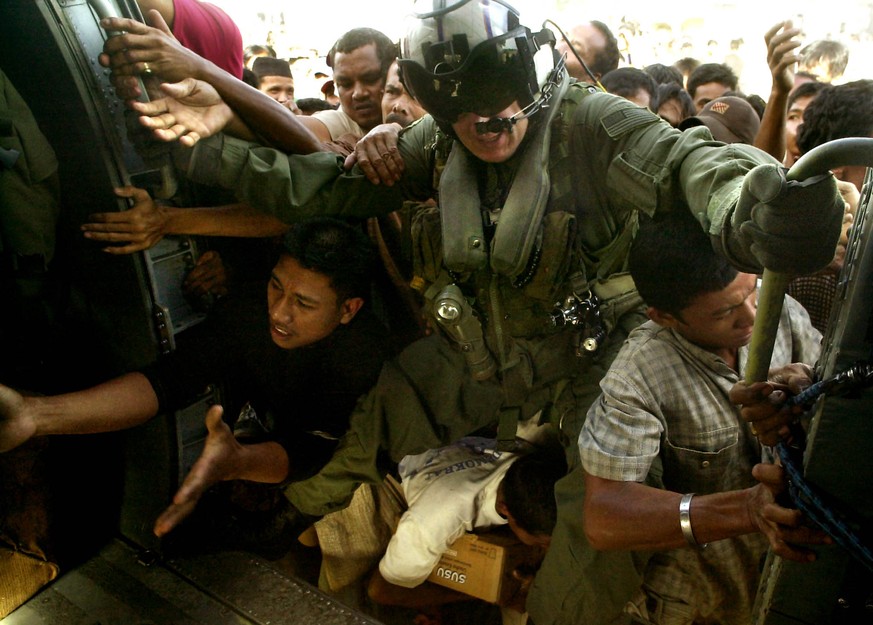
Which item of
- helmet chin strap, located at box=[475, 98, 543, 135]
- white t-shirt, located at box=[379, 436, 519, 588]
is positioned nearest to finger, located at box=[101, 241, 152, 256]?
helmet chin strap, located at box=[475, 98, 543, 135]

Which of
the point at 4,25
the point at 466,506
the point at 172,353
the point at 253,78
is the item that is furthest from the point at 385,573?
the point at 253,78

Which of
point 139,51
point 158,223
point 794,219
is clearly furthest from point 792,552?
point 139,51

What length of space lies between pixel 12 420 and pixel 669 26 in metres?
11.6

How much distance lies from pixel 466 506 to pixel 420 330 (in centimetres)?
70

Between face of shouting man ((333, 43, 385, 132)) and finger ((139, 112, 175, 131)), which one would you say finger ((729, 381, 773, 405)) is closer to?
finger ((139, 112, 175, 131))

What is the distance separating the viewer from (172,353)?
216cm

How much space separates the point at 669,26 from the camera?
1098 centimetres

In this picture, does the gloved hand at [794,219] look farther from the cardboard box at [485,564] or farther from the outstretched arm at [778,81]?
the outstretched arm at [778,81]

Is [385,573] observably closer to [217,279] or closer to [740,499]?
[217,279]

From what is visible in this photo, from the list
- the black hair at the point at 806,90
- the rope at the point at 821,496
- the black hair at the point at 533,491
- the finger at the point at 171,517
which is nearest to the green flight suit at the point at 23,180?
the finger at the point at 171,517

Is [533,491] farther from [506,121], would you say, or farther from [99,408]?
[99,408]

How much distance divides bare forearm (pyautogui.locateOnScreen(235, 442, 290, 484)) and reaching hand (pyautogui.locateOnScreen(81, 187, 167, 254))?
28.0 inches

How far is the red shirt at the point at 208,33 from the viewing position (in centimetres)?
220

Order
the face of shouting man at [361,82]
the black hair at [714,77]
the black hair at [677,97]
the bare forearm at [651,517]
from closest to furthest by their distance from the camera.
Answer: the bare forearm at [651,517]
the face of shouting man at [361,82]
the black hair at [677,97]
the black hair at [714,77]
